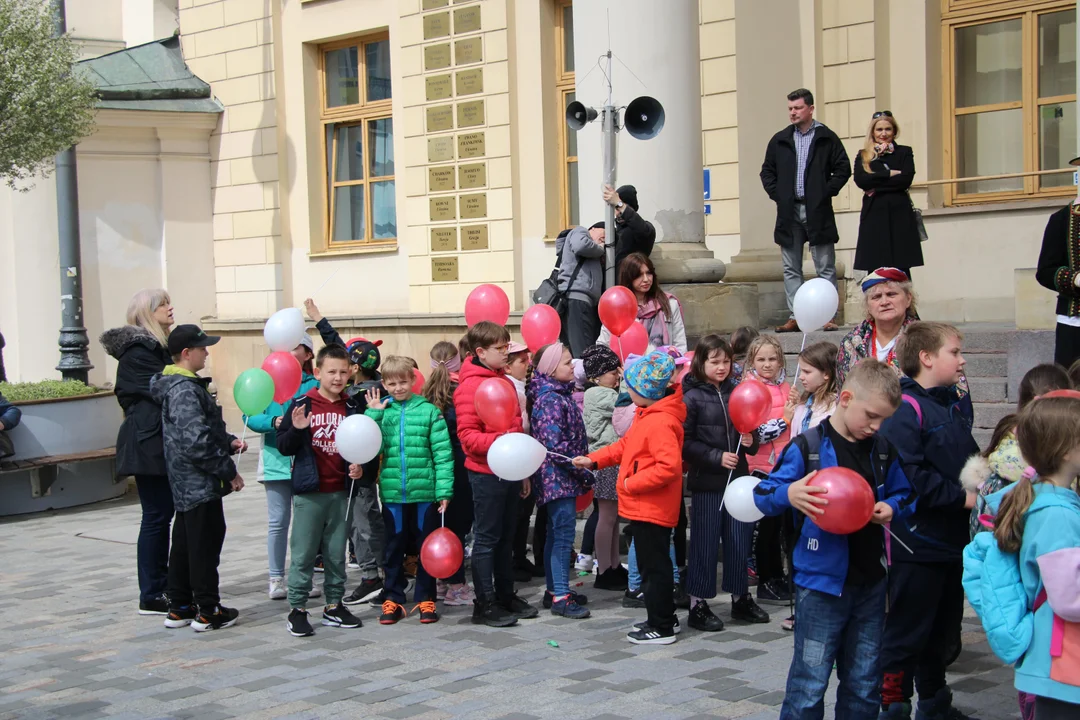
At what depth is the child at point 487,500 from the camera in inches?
271

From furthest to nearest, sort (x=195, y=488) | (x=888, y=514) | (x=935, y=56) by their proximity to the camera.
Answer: (x=935, y=56)
(x=195, y=488)
(x=888, y=514)

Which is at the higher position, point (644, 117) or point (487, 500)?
point (644, 117)

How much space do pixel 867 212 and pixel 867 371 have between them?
5.49m

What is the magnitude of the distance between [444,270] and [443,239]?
1.22 ft

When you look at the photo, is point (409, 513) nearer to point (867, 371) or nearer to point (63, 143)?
point (867, 371)

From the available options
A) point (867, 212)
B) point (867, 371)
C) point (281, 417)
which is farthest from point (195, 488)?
point (867, 212)

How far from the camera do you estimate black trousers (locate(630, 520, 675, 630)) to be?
6262 millimetres

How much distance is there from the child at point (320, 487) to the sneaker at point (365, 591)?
0.56 metres

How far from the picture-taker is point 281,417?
7172mm

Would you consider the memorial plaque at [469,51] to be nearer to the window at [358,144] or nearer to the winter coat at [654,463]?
the window at [358,144]

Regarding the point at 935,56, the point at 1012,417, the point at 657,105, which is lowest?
the point at 1012,417

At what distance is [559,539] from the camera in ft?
23.3

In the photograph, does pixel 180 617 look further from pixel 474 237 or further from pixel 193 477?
pixel 474 237

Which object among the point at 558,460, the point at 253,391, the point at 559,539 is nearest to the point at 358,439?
the point at 253,391
